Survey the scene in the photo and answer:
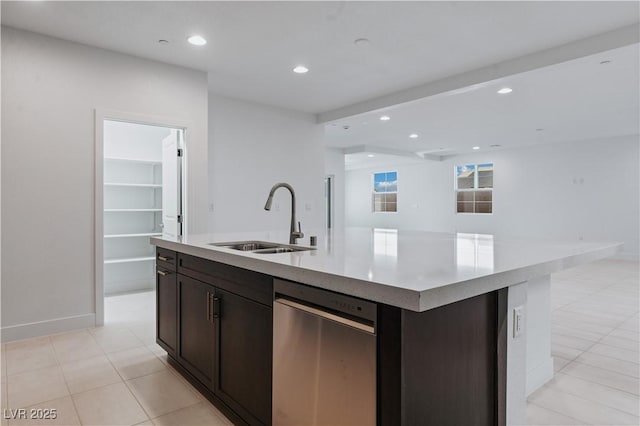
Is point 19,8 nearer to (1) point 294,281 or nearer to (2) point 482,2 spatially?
(1) point 294,281

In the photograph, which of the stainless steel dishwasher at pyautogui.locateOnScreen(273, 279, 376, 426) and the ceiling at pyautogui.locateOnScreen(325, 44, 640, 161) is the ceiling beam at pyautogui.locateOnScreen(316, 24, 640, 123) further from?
the stainless steel dishwasher at pyautogui.locateOnScreen(273, 279, 376, 426)

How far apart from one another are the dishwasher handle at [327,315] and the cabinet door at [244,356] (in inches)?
5.7

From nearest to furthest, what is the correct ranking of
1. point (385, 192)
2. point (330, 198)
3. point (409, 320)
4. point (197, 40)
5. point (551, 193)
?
Answer: 1. point (409, 320)
2. point (197, 40)
3. point (551, 193)
4. point (330, 198)
5. point (385, 192)

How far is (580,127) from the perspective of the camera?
278 inches

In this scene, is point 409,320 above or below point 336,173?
below

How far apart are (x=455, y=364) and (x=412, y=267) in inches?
13.7

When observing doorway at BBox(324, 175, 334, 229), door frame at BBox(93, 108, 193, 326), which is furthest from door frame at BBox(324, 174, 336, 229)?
door frame at BBox(93, 108, 193, 326)

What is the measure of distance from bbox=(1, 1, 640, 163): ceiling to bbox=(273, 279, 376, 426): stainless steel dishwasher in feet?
7.78

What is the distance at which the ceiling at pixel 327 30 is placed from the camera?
9.30 feet

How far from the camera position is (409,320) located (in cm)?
109

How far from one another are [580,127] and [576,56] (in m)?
4.45

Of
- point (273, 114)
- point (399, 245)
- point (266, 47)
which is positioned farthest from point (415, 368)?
point (273, 114)

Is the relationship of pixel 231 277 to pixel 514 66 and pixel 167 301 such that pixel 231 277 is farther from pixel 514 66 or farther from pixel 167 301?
pixel 514 66

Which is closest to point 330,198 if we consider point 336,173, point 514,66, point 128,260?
point 336,173
